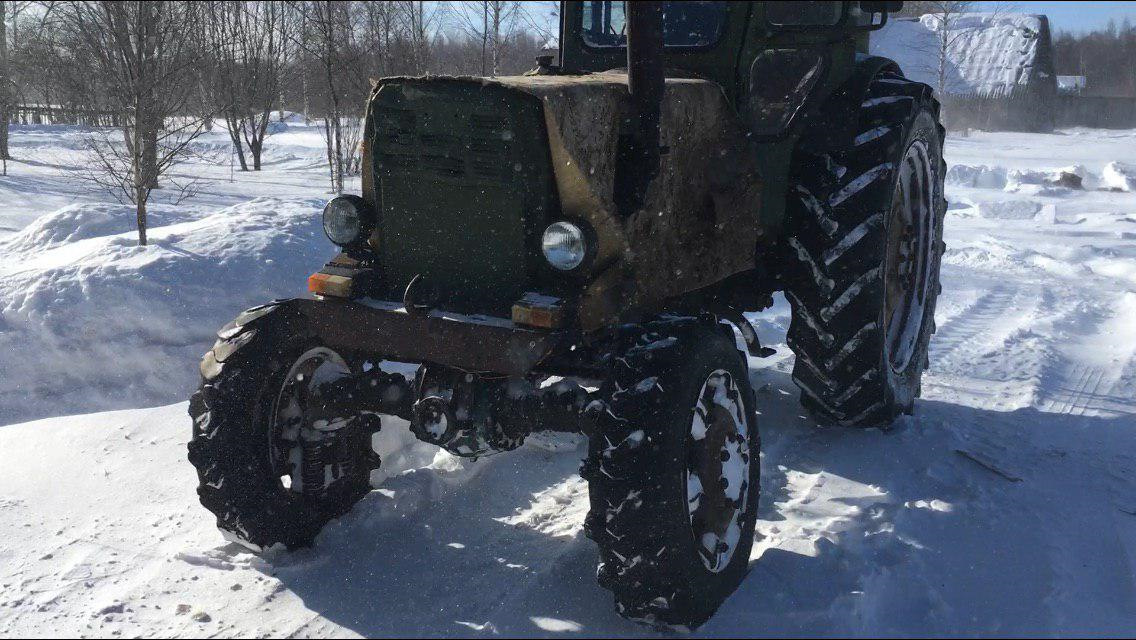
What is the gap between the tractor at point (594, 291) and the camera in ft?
10.2

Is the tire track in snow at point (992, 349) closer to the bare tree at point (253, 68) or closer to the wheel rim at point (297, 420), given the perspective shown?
the wheel rim at point (297, 420)

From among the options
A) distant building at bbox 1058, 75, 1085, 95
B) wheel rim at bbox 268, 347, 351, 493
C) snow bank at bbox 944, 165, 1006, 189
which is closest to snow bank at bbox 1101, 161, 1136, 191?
snow bank at bbox 944, 165, 1006, 189

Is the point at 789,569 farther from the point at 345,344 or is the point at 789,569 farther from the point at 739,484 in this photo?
the point at 345,344

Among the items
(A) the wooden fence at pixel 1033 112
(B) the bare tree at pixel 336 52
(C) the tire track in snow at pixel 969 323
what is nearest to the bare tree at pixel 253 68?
(B) the bare tree at pixel 336 52

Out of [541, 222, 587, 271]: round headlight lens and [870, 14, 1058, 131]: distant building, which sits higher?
[870, 14, 1058, 131]: distant building

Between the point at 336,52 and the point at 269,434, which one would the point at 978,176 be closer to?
the point at 336,52

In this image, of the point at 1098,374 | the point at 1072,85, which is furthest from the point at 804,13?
the point at 1072,85

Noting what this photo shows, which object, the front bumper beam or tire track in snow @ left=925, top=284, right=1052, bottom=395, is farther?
tire track in snow @ left=925, top=284, right=1052, bottom=395

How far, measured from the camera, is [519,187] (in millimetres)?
3340

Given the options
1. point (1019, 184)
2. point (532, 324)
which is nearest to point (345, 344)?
point (532, 324)

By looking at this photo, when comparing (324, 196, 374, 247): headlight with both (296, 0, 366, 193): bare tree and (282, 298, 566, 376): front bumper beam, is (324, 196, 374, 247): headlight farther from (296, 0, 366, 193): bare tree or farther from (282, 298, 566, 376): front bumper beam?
(296, 0, 366, 193): bare tree

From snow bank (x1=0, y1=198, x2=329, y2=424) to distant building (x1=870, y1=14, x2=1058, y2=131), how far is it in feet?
123

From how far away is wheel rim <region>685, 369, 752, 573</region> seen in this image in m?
3.28

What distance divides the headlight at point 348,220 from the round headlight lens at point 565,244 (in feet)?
2.97
